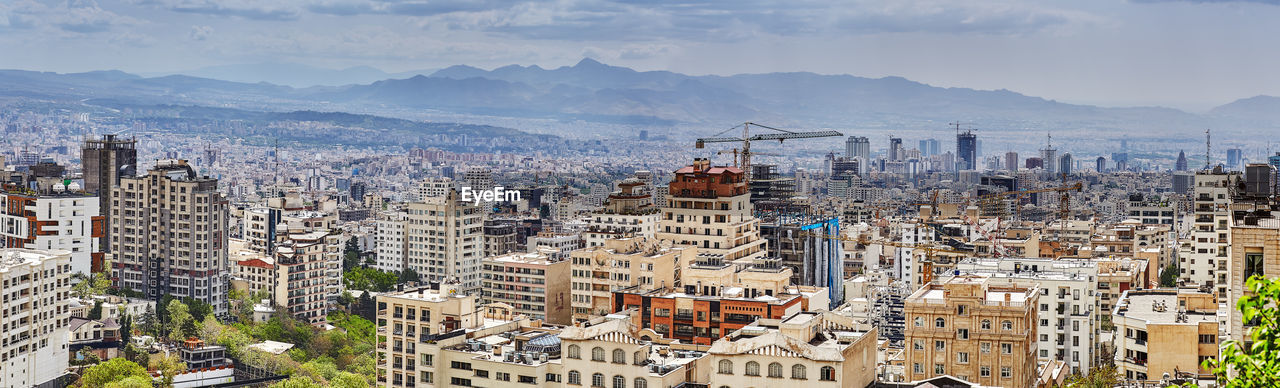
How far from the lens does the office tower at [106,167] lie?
38531mm

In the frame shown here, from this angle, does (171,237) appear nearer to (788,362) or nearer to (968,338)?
(968,338)

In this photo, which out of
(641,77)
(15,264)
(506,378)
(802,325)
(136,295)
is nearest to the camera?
(802,325)

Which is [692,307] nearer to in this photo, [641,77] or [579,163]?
[579,163]

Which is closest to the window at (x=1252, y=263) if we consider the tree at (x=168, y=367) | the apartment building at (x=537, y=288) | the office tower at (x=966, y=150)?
the apartment building at (x=537, y=288)

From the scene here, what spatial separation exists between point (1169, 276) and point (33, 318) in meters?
26.2

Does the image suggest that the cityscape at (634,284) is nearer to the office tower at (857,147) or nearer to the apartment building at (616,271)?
the apartment building at (616,271)

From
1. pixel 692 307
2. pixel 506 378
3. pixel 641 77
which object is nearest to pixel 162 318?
pixel 692 307

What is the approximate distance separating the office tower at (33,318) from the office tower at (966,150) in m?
99.6

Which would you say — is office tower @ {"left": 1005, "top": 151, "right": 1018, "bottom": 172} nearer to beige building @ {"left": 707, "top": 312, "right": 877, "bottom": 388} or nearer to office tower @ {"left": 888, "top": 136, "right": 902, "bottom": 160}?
office tower @ {"left": 888, "top": 136, "right": 902, "bottom": 160}

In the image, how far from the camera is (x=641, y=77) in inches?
7018

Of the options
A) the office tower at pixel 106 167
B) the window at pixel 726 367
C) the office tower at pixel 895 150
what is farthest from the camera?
the office tower at pixel 895 150

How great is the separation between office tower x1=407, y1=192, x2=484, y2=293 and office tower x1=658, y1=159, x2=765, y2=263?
30.4ft

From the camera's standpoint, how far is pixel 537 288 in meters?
29.7

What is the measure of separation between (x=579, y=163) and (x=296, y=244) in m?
91.2
